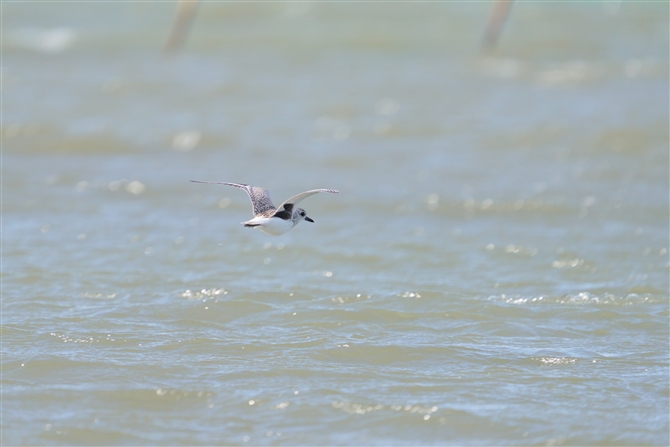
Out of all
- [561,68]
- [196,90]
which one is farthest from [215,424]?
[561,68]

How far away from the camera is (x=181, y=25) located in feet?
51.3

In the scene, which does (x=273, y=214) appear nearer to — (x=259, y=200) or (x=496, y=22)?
(x=259, y=200)

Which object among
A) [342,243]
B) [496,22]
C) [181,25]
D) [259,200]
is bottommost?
[342,243]

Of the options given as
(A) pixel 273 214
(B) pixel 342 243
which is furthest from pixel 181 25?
(A) pixel 273 214

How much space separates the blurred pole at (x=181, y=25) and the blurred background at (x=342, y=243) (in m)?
0.06

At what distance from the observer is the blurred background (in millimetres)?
4691

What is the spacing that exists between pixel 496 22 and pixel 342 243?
27.4 feet

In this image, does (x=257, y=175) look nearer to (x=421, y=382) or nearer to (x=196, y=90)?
(x=196, y=90)

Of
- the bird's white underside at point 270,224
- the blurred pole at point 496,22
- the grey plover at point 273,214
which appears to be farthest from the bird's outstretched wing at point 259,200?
the blurred pole at point 496,22

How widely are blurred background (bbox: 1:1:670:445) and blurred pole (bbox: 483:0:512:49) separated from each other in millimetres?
57

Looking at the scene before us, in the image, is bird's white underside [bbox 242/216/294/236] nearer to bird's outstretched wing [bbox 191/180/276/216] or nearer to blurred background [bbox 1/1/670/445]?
bird's outstretched wing [bbox 191/180/276/216]

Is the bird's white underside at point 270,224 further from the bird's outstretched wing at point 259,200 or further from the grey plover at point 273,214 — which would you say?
the bird's outstretched wing at point 259,200

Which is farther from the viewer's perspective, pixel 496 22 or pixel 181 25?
pixel 181 25

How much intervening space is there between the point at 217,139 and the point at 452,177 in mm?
3065
